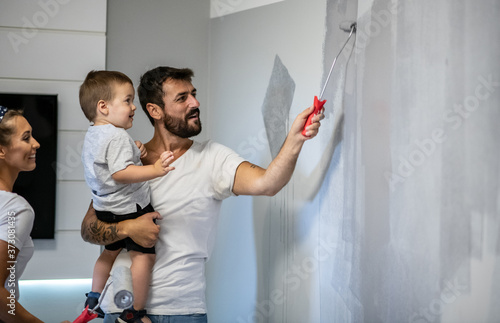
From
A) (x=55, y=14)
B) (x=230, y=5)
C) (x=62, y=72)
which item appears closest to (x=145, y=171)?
(x=230, y=5)

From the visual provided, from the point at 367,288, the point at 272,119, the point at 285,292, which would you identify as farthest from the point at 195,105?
the point at 367,288

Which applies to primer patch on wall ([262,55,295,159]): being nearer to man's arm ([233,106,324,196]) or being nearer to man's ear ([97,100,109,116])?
man's arm ([233,106,324,196])

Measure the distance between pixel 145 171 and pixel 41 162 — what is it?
5.32 feet

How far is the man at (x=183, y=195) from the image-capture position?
182 cm

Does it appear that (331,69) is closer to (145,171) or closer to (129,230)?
(145,171)

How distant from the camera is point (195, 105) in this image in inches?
80.7

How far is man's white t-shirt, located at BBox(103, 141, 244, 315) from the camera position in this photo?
1.87 meters

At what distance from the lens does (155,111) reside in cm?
211

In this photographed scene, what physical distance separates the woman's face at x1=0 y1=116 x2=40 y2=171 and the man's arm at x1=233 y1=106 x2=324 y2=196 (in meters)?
0.70

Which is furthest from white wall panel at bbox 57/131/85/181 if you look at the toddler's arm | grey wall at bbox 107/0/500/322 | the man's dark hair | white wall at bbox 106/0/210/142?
the toddler's arm

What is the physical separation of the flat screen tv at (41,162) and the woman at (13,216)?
1.51m

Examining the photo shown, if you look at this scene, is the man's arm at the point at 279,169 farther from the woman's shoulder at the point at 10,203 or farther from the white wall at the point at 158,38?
the white wall at the point at 158,38

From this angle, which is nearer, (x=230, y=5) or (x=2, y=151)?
(x=2, y=151)

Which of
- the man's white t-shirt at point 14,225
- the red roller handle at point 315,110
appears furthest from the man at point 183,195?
the man's white t-shirt at point 14,225
